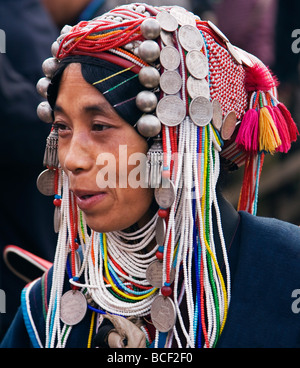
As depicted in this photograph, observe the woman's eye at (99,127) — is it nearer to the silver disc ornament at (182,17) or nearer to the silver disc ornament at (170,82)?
the silver disc ornament at (170,82)

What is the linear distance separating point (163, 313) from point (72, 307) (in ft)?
1.33

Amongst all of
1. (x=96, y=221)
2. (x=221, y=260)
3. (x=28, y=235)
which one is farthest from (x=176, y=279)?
(x=28, y=235)

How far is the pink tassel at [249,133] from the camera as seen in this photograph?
84.6 inches

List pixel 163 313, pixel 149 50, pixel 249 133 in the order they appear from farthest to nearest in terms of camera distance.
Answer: pixel 249 133 < pixel 163 313 < pixel 149 50

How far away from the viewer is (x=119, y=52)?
2016 mm

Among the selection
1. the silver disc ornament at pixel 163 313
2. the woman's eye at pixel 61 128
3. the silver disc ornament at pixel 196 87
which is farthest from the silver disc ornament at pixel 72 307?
the silver disc ornament at pixel 196 87

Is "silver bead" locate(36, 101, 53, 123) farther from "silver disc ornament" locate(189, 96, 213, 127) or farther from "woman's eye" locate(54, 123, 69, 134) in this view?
"silver disc ornament" locate(189, 96, 213, 127)

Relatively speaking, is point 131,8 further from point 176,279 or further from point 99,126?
point 176,279

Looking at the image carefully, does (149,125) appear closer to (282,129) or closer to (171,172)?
(171,172)

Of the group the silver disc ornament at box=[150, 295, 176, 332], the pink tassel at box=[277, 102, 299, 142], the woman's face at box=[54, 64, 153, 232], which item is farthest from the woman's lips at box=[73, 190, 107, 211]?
the pink tassel at box=[277, 102, 299, 142]

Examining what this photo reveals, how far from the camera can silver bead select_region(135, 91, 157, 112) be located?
1.96 m

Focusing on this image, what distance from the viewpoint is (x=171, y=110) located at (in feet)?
6.52

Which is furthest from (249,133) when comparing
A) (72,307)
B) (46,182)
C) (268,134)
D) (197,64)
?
(72,307)
